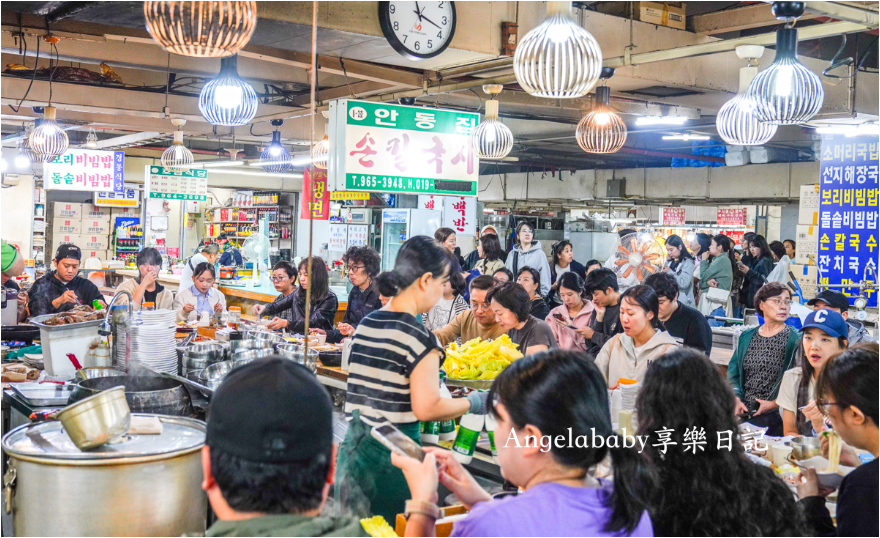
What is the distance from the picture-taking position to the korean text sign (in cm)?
729

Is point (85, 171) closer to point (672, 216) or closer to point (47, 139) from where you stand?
point (47, 139)

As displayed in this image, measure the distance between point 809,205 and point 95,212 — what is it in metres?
16.4

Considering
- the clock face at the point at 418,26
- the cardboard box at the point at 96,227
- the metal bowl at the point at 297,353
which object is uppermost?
the clock face at the point at 418,26

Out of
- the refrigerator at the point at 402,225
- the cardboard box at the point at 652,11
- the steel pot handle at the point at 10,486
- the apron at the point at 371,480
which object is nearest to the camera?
the steel pot handle at the point at 10,486

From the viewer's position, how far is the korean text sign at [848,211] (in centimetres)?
729

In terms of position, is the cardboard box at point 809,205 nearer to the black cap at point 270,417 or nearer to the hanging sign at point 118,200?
the black cap at point 270,417

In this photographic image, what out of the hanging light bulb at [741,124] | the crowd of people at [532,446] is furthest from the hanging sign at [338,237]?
the crowd of people at [532,446]

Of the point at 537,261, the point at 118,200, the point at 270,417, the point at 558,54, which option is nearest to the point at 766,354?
the point at 558,54

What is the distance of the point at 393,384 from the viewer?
8.61 ft

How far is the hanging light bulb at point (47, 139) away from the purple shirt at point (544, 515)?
7336 mm

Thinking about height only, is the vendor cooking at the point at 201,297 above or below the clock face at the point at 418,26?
below

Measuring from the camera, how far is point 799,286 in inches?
368

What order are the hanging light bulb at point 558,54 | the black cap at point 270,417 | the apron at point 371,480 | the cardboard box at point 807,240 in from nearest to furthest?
the black cap at point 270,417 < the apron at point 371,480 < the hanging light bulb at point 558,54 < the cardboard box at point 807,240

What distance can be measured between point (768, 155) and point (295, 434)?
14.1 m
